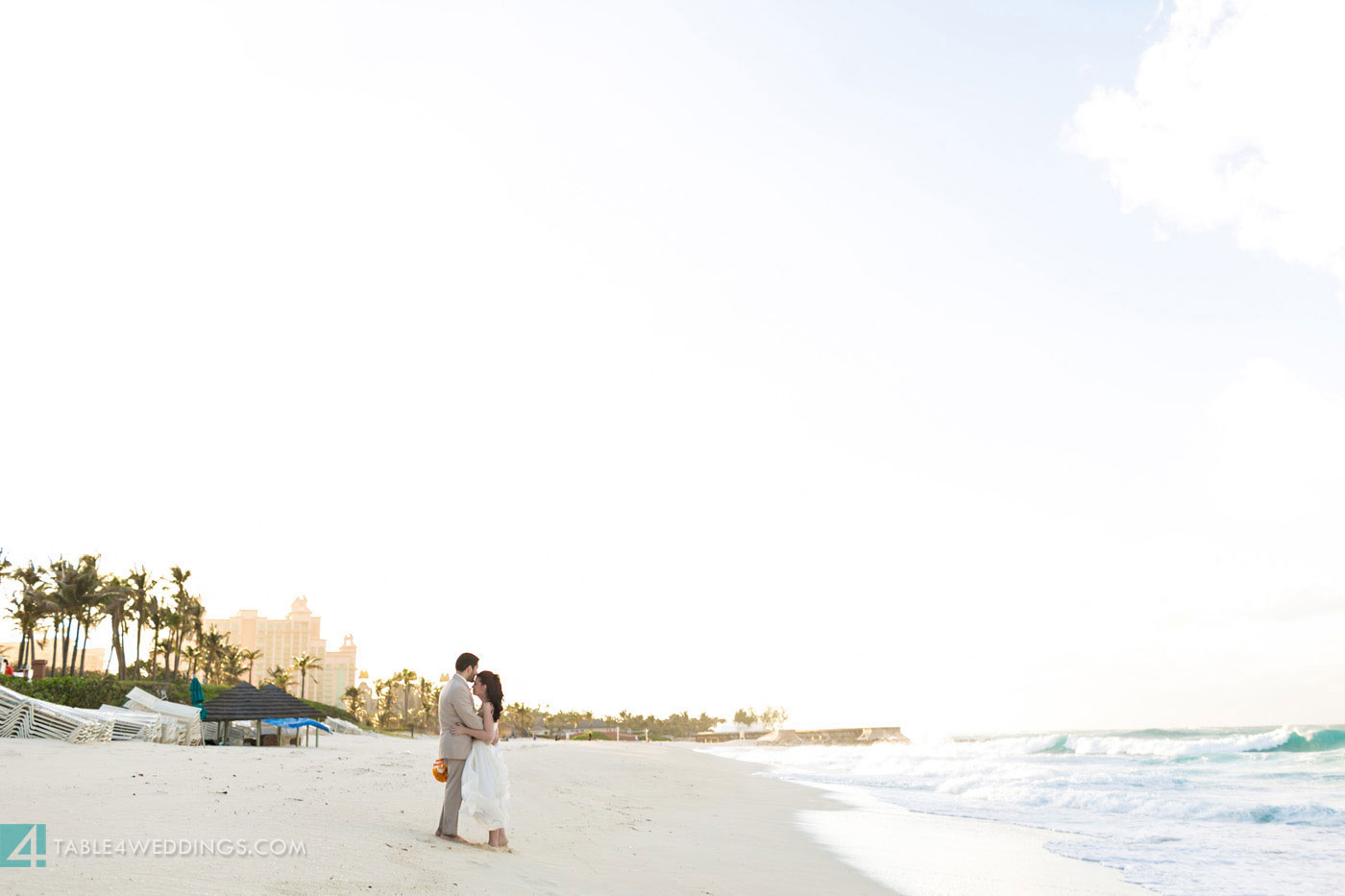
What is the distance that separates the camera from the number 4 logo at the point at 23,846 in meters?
5.28

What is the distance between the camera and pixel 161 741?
76.2ft

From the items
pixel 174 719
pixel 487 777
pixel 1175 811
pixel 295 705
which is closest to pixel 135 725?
pixel 174 719

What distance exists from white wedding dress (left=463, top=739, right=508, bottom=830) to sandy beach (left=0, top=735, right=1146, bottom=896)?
16.2 inches

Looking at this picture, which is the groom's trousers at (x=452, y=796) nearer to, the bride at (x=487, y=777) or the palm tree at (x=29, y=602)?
the bride at (x=487, y=777)

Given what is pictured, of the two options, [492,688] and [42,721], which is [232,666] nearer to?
[42,721]

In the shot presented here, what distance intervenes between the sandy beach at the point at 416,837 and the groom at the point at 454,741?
1.34 ft

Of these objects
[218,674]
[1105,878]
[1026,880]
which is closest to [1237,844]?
[1105,878]

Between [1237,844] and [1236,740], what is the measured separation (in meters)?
57.2

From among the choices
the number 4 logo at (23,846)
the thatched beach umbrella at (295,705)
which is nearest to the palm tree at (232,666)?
the thatched beach umbrella at (295,705)

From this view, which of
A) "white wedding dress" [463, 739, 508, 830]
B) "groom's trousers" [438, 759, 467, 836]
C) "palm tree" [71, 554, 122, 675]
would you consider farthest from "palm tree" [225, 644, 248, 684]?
"white wedding dress" [463, 739, 508, 830]

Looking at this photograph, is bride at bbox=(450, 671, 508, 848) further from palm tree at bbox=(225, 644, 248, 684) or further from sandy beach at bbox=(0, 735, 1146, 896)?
palm tree at bbox=(225, 644, 248, 684)

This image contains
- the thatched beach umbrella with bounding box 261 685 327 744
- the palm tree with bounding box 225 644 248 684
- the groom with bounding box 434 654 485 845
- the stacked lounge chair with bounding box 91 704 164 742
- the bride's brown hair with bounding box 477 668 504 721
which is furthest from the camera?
the palm tree with bounding box 225 644 248 684

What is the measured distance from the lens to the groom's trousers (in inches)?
334

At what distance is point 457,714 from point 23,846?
3563mm
